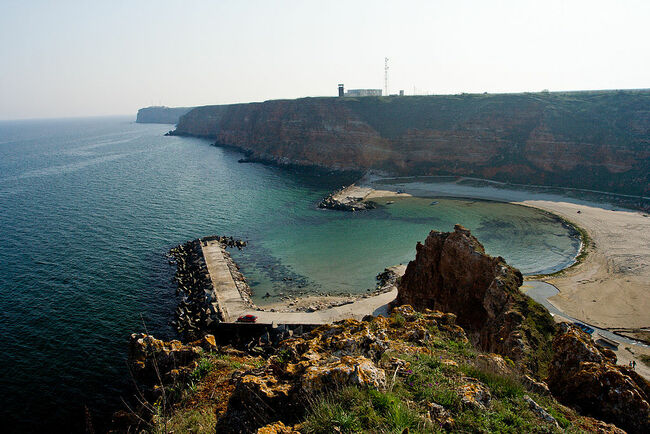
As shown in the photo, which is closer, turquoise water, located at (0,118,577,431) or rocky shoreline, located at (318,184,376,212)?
turquoise water, located at (0,118,577,431)

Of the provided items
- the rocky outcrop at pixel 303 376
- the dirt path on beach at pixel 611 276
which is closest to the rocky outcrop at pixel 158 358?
the rocky outcrop at pixel 303 376

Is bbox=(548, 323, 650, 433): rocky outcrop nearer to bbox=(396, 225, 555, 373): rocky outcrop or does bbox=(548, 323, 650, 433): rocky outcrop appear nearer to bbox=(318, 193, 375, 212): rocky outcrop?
bbox=(396, 225, 555, 373): rocky outcrop

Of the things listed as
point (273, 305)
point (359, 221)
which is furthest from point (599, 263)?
point (273, 305)

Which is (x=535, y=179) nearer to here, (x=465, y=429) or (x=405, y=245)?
(x=405, y=245)

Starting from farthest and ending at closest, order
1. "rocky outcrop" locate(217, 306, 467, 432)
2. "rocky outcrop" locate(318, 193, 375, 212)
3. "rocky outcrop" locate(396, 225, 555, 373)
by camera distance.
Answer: "rocky outcrop" locate(318, 193, 375, 212)
"rocky outcrop" locate(396, 225, 555, 373)
"rocky outcrop" locate(217, 306, 467, 432)

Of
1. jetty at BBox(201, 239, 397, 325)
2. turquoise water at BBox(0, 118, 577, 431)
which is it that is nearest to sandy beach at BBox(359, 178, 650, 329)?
turquoise water at BBox(0, 118, 577, 431)

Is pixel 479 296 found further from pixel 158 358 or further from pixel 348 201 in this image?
pixel 348 201
